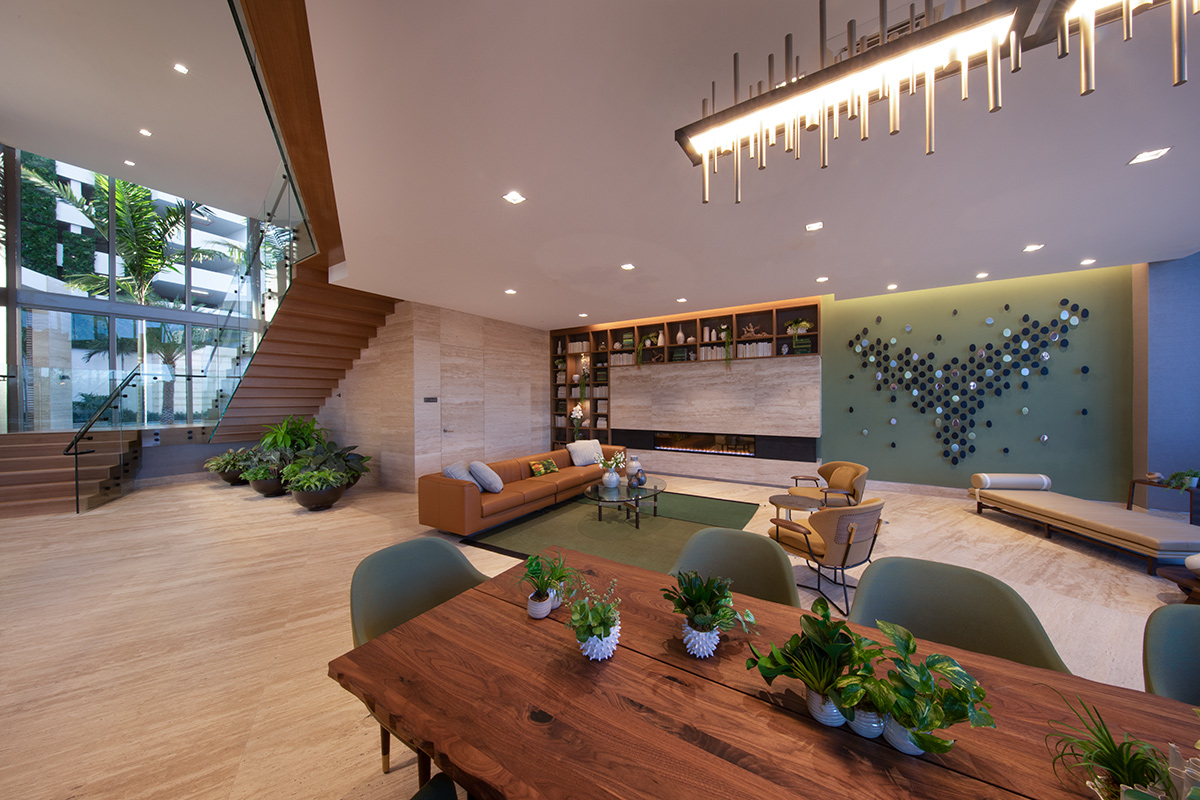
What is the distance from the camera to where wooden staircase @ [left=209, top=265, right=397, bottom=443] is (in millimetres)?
5172

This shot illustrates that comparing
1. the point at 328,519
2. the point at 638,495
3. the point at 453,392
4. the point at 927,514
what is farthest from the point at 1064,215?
the point at 328,519

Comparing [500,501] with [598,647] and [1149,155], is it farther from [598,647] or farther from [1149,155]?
[1149,155]

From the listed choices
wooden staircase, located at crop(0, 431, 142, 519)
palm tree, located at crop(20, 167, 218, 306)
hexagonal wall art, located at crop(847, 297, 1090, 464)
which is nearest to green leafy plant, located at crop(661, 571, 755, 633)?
hexagonal wall art, located at crop(847, 297, 1090, 464)

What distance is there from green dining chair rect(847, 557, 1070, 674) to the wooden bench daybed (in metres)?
3.25

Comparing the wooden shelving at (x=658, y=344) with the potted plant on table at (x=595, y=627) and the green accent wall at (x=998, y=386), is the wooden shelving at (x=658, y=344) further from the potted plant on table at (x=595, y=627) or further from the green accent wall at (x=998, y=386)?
the potted plant on table at (x=595, y=627)

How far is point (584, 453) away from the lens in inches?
246

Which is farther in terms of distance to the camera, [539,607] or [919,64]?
[539,607]

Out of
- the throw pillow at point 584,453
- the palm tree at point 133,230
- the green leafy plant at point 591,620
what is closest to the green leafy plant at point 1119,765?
the green leafy plant at point 591,620

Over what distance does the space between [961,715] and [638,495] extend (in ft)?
12.1

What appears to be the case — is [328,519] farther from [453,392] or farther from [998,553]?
[998,553]

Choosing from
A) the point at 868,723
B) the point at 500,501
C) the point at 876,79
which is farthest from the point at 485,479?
the point at 876,79

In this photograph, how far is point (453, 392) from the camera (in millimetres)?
6492

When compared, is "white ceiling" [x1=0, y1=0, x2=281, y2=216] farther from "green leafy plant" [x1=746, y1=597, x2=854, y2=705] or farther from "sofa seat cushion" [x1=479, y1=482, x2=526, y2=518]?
"green leafy plant" [x1=746, y1=597, x2=854, y2=705]

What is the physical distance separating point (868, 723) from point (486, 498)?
154 inches
